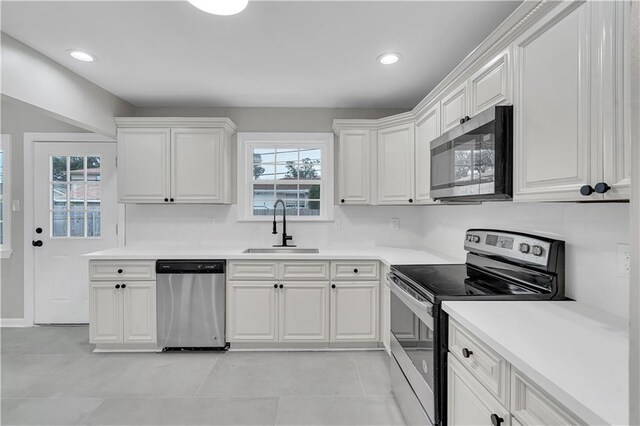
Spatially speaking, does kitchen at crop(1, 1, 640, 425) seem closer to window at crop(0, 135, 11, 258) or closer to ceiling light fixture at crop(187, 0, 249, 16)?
window at crop(0, 135, 11, 258)

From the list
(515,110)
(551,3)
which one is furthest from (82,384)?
(551,3)

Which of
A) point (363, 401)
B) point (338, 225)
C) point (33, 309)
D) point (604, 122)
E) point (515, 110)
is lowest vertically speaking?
point (363, 401)

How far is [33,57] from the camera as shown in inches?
89.5

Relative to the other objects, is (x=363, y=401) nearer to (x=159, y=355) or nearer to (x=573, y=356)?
(x=573, y=356)

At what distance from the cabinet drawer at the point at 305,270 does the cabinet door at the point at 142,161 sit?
147 cm

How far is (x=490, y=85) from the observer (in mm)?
1641

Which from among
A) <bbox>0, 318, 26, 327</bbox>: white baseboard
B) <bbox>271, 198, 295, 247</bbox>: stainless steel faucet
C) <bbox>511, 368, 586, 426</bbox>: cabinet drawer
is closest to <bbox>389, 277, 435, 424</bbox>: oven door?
<bbox>511, 368, 586, 426</bbox>: cabinet drawer

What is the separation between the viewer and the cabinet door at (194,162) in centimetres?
321

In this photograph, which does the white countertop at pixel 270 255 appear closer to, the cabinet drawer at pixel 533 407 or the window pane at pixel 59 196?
the window pane at pixel 59 196

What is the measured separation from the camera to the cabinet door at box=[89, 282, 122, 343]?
2.89m

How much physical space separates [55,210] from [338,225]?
10.3 feet

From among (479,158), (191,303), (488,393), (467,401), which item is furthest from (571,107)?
(191,303)

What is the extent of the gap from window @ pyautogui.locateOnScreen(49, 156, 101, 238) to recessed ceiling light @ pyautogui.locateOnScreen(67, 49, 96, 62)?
1438mm

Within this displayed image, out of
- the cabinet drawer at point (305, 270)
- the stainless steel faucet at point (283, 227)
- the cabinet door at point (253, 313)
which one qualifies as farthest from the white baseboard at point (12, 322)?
the cabinet drawer at point (305, 270)
